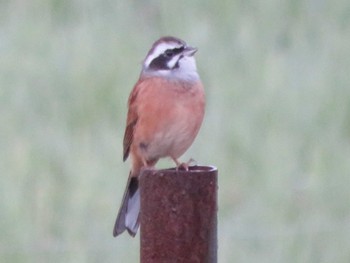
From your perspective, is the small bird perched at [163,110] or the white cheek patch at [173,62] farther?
the white cheek patch at [173,62]

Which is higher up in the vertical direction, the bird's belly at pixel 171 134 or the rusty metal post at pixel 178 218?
the bird's belly at pixel 171 134

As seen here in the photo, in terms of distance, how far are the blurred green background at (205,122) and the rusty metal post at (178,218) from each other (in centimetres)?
396

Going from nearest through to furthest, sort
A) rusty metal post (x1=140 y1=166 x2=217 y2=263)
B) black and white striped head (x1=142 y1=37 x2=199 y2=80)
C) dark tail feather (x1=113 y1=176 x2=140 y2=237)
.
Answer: rusty metal post (x1=140 y1=166 x2=217 y2=263) < dark tail feather (x1=113 y1=176 x2=140 y2=237) < black and white striped head (x1=142 y1=37 x2=199 y2=80)

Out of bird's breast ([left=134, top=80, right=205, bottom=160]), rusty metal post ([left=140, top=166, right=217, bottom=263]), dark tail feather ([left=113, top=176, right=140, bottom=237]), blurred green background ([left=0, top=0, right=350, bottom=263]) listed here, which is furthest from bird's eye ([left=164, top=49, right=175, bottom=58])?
rusty metal post ([left=140, top=166, right=217, bottom=263])

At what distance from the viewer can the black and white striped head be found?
6195mm

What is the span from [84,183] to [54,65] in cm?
200

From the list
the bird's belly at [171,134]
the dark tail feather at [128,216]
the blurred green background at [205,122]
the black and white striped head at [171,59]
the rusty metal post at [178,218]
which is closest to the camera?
the rusty metal post at [178,218]

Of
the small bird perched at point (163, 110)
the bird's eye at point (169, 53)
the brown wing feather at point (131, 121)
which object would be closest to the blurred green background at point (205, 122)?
the brown wing feather at point (131, 121)

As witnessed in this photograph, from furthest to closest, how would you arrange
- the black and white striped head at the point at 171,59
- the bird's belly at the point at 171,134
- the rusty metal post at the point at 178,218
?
the black and white striped head at the point at 171,59 < the bird's belly at the point at 171,134 < the rusty metal post at the point at 178,218

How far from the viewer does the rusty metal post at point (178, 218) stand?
3.93m

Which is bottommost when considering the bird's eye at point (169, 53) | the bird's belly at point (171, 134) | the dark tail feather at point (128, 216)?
the dark tail feather at point (128, 216)

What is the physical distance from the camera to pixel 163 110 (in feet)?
19.8

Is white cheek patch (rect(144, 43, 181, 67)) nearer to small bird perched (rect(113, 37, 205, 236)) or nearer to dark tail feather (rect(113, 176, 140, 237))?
small bird perched (rect(113, 37, 205, 236))

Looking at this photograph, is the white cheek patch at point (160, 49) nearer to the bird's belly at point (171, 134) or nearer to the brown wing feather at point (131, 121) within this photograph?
the brown wing feather at point (131, 121)
